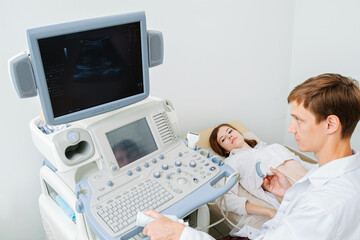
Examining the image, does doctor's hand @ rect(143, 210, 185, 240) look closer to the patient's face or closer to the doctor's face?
the doctor's face

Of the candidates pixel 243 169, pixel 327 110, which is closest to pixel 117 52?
pixel 327 110

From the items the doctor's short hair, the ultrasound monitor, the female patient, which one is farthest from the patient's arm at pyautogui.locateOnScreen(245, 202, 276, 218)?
the ultrasound monitor

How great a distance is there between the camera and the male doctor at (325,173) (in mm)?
990

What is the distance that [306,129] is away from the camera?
3.79ft

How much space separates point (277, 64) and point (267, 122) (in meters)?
0.50

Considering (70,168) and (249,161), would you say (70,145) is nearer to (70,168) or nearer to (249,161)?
(70,168)

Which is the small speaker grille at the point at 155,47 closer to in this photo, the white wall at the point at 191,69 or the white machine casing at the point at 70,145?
Answer: the white machine casing at the point at 70,145

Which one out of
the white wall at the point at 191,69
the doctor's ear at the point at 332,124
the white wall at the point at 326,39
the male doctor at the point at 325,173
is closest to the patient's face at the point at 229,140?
the white wall at the point at 191,69

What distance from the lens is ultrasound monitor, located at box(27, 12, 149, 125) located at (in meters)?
1.06

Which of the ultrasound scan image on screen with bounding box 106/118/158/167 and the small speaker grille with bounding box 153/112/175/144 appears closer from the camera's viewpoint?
the ultrasound scan image on screen with bounding box 106/118/158/167

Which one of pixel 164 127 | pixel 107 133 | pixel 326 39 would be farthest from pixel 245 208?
pixel 326 39

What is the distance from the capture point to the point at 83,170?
4.61 ft

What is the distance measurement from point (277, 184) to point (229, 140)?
0.46 m

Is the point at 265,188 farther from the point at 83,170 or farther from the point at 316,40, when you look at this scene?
the point at 316,40
